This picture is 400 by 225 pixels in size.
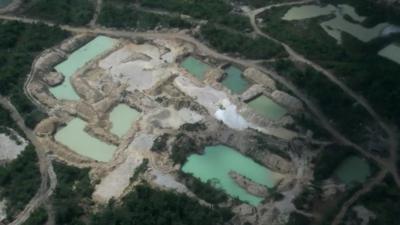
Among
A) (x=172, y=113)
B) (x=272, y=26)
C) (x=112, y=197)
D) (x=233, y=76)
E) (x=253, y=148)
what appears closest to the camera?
(x=112, y=197)

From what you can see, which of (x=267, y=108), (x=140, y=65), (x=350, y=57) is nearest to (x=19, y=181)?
(x=140, y=65)

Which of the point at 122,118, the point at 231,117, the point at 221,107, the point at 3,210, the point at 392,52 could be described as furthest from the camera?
the point at 392,52

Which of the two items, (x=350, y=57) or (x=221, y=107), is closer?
(x=221, y=107)

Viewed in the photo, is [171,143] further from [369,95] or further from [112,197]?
[369,95]

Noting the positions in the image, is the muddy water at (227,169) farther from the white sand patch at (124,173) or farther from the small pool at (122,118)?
the small pool at (122,118)

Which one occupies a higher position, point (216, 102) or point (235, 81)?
point (216, 102)

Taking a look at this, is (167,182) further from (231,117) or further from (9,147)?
(9,147)

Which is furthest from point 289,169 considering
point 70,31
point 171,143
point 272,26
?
point 70,31
